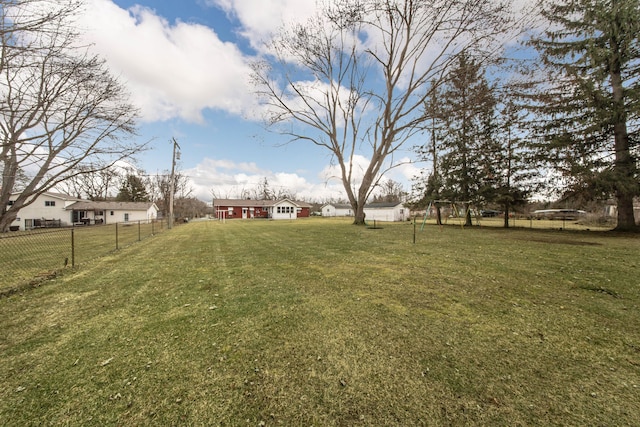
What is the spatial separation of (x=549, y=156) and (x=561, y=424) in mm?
17883

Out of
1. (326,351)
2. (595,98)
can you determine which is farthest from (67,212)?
(595,98)

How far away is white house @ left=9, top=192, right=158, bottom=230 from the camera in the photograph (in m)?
28.1

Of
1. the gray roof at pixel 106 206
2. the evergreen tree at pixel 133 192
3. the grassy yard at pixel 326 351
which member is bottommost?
the grassy yard at pixel 326 351

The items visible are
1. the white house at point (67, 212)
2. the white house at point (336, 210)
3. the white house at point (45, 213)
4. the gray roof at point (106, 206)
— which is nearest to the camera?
the white house at point (45, 213)

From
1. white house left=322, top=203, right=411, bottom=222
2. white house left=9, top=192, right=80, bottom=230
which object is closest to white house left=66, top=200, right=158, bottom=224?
white house left=9, top=192, right=80, bottom=230

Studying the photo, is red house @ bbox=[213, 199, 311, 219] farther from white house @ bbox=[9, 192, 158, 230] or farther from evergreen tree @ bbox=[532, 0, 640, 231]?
evergreen tree @ bbox=[532, 0, 640, 231]

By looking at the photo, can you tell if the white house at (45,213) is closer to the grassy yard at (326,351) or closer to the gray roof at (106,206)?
the gray roof at (106,206)

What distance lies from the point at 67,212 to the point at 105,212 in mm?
3899

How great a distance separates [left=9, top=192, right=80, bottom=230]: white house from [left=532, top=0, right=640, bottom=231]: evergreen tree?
1877 inches

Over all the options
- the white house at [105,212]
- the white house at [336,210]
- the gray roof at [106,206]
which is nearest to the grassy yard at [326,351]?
the white house at [105,212]

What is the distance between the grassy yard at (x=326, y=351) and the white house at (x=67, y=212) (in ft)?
88.5

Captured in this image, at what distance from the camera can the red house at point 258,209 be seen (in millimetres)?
44906

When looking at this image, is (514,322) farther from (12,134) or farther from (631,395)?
(12,134)

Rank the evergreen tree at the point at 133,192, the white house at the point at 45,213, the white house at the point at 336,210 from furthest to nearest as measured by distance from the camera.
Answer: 1. the white house at the point at 336,210
2. the evergreen tree at the point at 133,192
3. the white house at the point at 45,213
